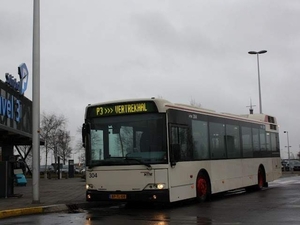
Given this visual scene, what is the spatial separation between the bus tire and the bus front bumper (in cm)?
225

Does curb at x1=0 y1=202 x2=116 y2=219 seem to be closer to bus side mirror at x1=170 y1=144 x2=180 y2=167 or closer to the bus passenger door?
the bus passenger door

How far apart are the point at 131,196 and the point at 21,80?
18509 mm

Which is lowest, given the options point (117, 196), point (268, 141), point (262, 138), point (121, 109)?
point (117, 196)

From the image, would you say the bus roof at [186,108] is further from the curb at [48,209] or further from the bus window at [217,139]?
the curb at [48,209]

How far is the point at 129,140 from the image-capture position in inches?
492

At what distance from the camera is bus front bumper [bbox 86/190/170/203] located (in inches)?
476

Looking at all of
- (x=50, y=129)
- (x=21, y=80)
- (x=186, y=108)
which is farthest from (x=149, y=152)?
(x=50, y=129)

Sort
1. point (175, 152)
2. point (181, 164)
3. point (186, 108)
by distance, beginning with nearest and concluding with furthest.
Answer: point (175, 152)
point (181, 164)
point (186, 108)

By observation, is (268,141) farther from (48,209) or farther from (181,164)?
(48,209)

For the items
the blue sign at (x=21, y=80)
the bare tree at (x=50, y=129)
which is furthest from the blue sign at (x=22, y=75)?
the bare tree at (x=50, y=129)

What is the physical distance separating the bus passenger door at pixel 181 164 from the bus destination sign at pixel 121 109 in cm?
91

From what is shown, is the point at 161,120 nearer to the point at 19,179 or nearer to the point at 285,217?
the point at 285,217

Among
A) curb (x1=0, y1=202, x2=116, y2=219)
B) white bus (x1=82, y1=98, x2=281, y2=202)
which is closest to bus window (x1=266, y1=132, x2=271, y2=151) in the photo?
white bus (x1=82, y1=98, x2=281, y2=202)

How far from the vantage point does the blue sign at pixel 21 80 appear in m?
25.6
